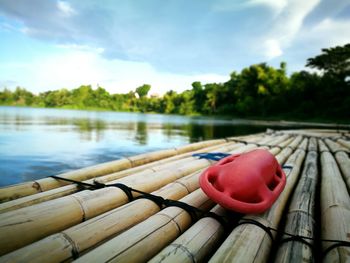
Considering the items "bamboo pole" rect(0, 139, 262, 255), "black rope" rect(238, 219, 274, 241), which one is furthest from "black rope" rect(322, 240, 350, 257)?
"bamboo pole" rect(0, 139, 262, 255)

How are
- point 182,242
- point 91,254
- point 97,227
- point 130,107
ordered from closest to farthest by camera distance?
point 91,254 → point 182,242 → point 97,227 → point 130,107

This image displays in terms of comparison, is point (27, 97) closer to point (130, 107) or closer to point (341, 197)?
point (130, 107)

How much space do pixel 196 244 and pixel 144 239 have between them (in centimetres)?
37

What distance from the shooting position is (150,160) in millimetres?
4637

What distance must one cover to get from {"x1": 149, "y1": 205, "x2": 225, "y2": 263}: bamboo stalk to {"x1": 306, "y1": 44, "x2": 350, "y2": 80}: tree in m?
54.2

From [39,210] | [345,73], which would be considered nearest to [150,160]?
[39,210]

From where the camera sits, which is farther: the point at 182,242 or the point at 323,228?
the point at 323,228

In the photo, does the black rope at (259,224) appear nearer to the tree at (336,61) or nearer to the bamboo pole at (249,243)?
the bamboo pole at (249,243)

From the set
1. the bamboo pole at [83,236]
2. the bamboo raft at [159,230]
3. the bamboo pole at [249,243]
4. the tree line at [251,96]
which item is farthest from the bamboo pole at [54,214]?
the tree line at [251,96]

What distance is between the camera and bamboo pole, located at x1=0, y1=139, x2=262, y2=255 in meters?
1.57

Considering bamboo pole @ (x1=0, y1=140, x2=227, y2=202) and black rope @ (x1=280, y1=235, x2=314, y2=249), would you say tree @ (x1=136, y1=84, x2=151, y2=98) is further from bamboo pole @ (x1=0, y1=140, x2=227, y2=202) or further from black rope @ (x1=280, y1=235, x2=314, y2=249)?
black rope @ (x1=280, y1=235, x2=314, y2=249)

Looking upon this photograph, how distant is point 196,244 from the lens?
65.6 inches

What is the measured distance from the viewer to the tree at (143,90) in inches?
5285

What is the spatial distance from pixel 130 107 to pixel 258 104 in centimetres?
7877
